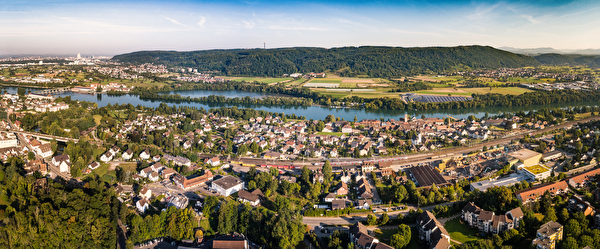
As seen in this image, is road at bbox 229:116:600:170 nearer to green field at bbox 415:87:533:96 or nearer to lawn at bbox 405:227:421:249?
lawn at bbox 405:227:421:249

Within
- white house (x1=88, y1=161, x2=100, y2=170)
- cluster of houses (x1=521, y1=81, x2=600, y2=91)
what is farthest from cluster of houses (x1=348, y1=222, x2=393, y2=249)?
cluster of houses (x1=521, y1=81, x2=600, y2=91)

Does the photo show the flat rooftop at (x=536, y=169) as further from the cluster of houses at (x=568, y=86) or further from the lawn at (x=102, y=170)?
the cluster of houses at (x=568, y=86)

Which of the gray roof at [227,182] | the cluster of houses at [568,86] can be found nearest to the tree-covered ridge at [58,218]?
the gray roof at [227,182]

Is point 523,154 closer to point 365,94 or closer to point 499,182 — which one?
point 499,182

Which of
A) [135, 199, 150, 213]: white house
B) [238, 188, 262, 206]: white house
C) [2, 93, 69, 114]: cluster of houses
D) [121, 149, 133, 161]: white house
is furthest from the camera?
[2, 93, 69, 114]: cluster of houses

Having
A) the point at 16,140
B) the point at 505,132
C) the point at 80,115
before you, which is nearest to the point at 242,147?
the point at 16,140

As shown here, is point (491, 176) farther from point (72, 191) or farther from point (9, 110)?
point (9, 110)

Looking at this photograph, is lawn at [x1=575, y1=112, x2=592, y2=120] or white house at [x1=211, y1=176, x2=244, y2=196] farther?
lawn at [x1=575, y1=112, x2=592, y2=120]
